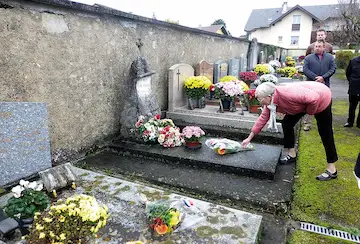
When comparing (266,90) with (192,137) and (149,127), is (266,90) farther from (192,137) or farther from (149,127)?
(149,127)

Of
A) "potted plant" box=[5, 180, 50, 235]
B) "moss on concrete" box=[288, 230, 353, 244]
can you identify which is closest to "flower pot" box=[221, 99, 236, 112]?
"moss on concrete" box=[288, 230, 353, 244]

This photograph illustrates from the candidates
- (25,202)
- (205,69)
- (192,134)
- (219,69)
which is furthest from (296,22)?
(25,202)

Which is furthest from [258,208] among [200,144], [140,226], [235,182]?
[200,144]

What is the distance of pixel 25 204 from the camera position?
232 cm

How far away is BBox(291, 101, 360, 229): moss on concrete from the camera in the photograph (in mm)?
2926

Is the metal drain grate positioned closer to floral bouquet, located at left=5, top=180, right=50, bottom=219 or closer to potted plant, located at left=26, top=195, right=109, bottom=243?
potted plant, located at left=26, top=195, right=109, bottom=243

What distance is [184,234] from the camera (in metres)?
2.31

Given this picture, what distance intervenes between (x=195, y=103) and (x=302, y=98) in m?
3.62

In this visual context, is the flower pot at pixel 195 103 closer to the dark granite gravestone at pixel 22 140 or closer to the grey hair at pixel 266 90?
the grey hair at pixel 266 90

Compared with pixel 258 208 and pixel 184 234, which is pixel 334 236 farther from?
pixel 184 234

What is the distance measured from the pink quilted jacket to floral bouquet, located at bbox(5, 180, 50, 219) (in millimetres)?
2959

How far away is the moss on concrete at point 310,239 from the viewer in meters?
2.53

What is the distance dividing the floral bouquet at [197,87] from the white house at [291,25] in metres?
33.7

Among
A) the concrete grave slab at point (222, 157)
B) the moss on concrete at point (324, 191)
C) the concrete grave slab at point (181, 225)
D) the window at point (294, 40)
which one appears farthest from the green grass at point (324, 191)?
the window at point (294, 40)
